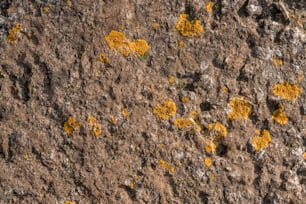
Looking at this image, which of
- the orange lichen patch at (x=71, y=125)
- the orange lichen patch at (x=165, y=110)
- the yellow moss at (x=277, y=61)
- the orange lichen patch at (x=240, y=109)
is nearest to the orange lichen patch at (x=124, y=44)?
the orange lichen patch at (x=165, y=110)

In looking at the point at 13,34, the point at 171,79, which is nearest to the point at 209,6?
the point at 171,79

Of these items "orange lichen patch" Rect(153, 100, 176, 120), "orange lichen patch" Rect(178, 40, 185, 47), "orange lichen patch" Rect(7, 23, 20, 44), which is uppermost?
"orange lichen patch" Rect(178, 40, 185, 47)

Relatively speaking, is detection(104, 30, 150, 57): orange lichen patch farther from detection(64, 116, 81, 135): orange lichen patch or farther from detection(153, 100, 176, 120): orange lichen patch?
detection(64, 116, 81, 135): orange lichen patch

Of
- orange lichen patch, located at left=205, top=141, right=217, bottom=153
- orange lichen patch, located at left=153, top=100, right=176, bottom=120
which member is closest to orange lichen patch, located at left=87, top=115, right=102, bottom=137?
orange lichen patch, located at left=153, top=100, right=176, bottom=120

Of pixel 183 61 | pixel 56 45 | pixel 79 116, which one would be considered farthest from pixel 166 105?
pixel 56 45

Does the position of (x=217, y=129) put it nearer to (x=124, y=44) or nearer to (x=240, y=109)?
(x=240, y=109)
